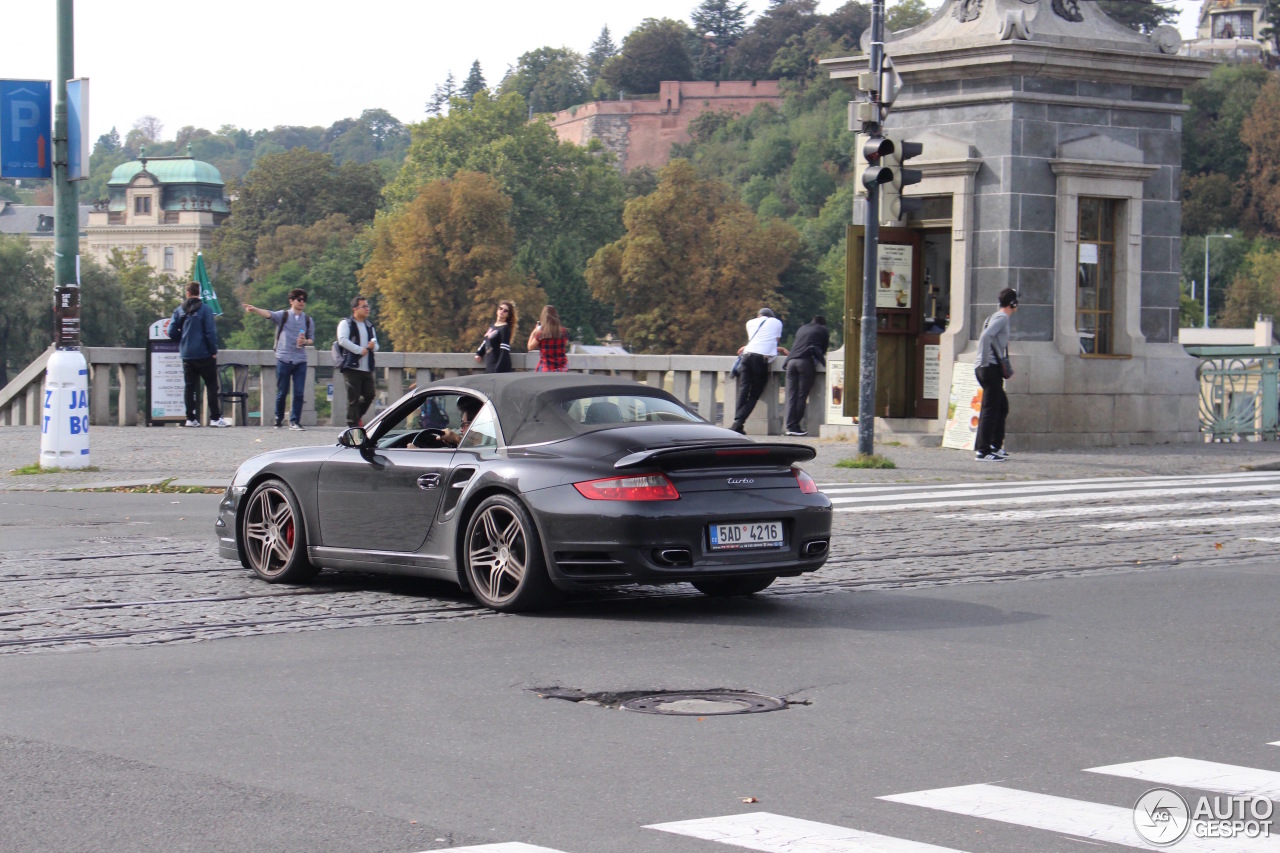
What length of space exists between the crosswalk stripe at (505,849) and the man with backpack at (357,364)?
62.2ft

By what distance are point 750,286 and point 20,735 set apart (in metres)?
101

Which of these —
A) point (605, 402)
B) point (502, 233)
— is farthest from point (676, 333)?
point (605, 402)

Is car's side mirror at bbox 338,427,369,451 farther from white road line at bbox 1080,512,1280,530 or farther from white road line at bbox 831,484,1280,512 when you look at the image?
white road line at bbox 1080,512,1280,530

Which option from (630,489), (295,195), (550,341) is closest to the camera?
(630,489)

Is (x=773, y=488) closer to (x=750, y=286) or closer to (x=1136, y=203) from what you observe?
(x=1136, y=203)

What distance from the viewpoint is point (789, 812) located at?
203 inches

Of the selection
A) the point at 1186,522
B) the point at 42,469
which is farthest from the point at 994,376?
the point at 42,469

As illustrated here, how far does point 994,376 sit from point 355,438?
1140 cm

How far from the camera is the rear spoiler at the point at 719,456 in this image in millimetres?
8734

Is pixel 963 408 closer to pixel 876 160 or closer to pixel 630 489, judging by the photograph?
pixel 876 160

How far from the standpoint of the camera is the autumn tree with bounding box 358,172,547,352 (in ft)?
330

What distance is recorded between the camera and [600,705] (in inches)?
269

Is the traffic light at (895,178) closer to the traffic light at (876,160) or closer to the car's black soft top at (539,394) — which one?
the traffic light at (876,160)

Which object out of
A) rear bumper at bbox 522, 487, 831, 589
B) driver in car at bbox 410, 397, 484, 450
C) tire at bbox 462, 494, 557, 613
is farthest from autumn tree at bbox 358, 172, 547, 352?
rear bumper at bbox 522, 487, 831, 589
